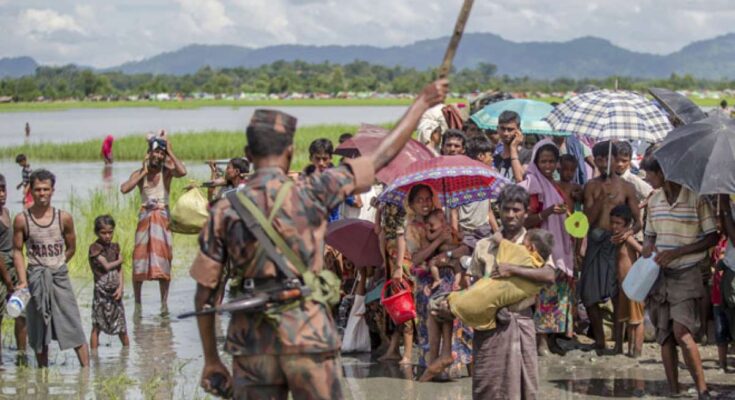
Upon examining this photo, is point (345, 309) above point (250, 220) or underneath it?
underneath

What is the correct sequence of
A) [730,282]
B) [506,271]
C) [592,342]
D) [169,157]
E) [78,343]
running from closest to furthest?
1. [506,271]
2. [730,282]
3. [78,343]
4. [592,342]
5. [169,157]

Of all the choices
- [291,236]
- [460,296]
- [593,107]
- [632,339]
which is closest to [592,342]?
[632,339]

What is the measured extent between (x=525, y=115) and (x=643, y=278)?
3.89 metres

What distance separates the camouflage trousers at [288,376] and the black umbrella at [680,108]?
4.46 meters

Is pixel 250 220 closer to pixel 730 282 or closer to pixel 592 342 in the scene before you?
pixel 730 282

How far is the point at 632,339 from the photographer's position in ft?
28.8

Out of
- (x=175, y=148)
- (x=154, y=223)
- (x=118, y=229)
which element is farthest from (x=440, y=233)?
(x=175, y=148)

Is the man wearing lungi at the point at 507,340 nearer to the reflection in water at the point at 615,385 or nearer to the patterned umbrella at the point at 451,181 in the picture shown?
the patterned umbrella at the point at 451,181

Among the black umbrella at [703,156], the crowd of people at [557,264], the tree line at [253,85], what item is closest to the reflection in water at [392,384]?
the crowd of people at [557,264]

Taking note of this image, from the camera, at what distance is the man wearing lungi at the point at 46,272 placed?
8.41m

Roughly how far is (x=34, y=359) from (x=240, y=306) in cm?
518

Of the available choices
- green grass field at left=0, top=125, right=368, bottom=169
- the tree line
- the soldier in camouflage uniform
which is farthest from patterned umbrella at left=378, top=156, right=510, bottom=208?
the tree line

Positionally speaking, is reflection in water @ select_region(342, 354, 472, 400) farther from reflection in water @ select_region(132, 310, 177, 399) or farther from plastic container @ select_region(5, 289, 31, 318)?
plastic container @ select_region(5, 289, 31, 318)

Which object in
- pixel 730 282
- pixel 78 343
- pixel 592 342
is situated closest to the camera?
pixel 730 282
